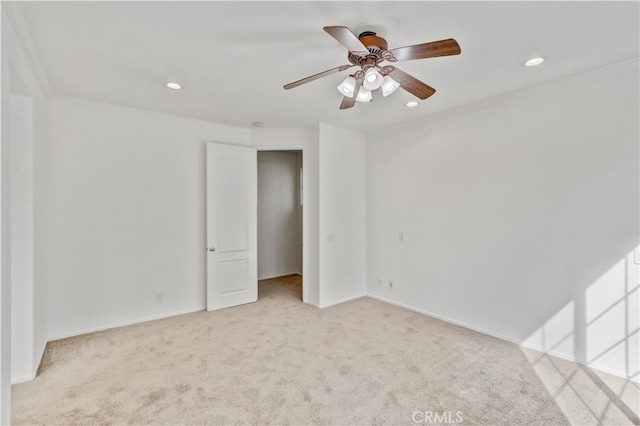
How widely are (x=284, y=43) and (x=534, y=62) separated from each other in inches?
78.3

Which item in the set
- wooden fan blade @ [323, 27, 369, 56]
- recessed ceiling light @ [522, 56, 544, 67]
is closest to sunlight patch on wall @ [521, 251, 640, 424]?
recessed ceiling light @ [522, 56, 544, 67]

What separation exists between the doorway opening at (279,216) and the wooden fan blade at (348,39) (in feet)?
14.5

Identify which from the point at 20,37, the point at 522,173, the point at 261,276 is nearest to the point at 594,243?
the point at 522,173

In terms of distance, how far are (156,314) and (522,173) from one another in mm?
4411

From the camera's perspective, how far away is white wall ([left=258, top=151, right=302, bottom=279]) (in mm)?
6133

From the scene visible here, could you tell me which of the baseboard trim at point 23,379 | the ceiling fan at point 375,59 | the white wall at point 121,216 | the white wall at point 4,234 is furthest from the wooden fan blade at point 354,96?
the baseboard trim at point 23,379

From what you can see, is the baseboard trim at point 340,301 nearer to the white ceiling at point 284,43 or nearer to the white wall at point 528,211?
the white wall at point 528,211

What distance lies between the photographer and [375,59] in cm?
205

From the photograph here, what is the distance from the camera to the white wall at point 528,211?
2.55 metres

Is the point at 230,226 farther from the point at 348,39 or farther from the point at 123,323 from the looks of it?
the point at 348,39

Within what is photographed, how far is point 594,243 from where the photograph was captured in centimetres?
266

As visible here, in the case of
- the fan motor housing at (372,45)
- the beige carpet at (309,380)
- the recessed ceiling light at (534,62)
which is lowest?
the beige carpet at (309,380)

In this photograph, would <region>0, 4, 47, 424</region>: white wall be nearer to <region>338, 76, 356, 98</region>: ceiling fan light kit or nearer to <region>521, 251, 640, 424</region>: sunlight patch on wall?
<region>338, 76, 356, 98</region>: ceiling fan light kit

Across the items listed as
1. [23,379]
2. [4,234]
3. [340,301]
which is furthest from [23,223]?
[340,301]
